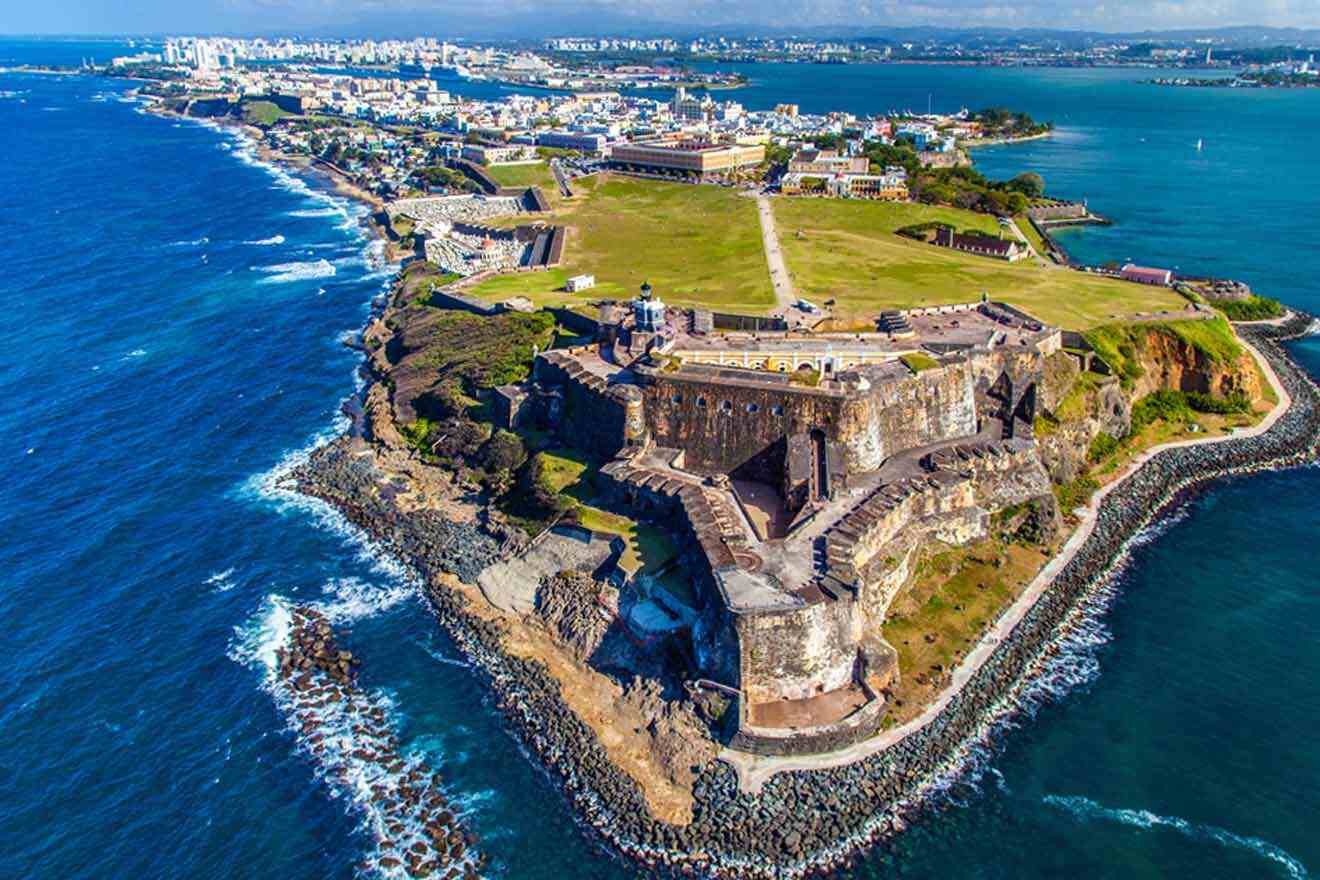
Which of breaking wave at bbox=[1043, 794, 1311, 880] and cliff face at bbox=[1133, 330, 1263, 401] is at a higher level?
cliff face at bbox=[1133, 330, 1263, 401]

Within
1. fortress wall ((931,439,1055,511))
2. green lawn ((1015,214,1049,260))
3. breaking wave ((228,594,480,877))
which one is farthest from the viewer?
green lawn ((1015,214,1049,260))

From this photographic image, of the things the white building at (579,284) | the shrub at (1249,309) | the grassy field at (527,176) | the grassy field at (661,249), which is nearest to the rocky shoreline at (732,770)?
the grassy field at (661,249)

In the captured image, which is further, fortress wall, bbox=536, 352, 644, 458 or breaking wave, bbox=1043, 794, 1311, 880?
fortress wall, bbox=536, 352, 644, 458

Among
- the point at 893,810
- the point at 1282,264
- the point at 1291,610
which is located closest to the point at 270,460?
the point at 893,810

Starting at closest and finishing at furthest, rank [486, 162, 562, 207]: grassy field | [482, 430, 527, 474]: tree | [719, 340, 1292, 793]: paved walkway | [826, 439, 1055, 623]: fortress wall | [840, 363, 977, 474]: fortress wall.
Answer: [719, 340, 1292, 793]: paved walkway
[826, 439, 1055, 623]: fortress wall
[840, 363, 977, 474]: fortress wall
[482, 430, 527, 474]: tree
[486, 162, 562, 207]: grassy field

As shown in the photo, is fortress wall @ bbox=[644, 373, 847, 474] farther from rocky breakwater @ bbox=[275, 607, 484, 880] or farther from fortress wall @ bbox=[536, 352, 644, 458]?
rocky breakwater @ bbox=[275, 607, 484, 880]

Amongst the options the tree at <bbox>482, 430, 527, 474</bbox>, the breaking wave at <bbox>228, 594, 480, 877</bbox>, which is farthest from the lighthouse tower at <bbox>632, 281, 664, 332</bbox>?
the breaking wave at <bbox>228, 594, 480, 877</bbox>

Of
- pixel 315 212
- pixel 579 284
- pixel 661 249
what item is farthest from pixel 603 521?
pixel 315 212
